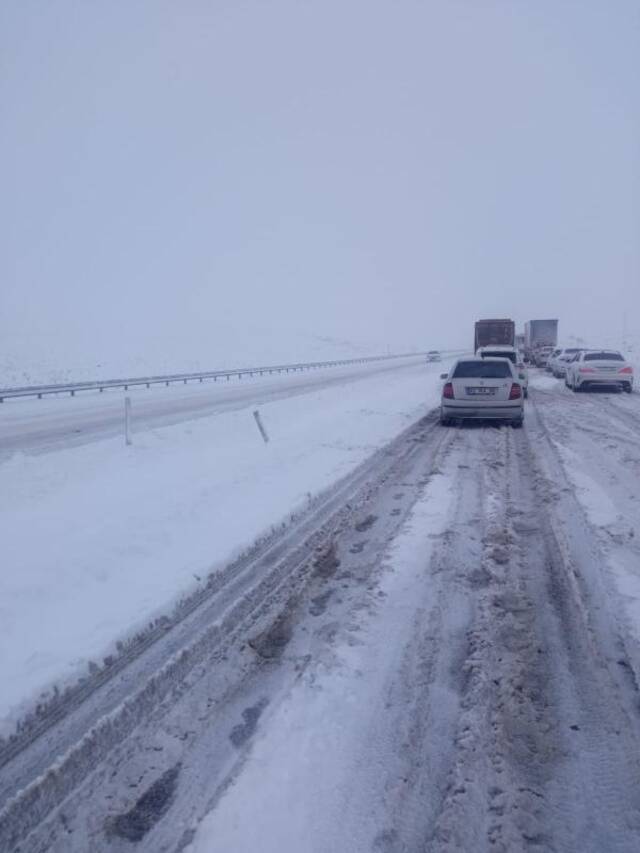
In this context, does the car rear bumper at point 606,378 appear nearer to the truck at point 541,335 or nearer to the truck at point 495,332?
the truck at point 495,332

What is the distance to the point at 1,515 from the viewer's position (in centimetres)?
775

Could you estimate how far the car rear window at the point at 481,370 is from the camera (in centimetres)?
1473

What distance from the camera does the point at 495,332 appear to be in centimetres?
3325

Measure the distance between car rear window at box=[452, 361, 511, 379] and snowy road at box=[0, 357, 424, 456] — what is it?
29.4 ft

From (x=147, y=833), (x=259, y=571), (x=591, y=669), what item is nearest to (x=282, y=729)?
(x=147, y=833)

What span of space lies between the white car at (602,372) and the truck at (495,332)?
26.4 feet

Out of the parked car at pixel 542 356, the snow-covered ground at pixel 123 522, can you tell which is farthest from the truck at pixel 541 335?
the snow-covered ground at pixel 123 522

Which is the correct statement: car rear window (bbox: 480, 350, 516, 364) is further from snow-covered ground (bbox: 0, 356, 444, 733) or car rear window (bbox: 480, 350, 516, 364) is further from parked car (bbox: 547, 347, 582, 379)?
parked car (bbox: 547, 347, 582, 379)

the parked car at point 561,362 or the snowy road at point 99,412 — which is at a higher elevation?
the parked car at point 561,362

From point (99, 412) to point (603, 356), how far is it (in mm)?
20787

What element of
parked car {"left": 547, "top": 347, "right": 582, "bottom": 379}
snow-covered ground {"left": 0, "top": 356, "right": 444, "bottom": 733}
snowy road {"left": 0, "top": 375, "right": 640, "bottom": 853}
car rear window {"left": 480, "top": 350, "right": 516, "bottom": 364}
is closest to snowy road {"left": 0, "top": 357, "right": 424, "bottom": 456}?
snow-covered ground {"left": 0, "top": 356, "right": 444, "bottom": 733}

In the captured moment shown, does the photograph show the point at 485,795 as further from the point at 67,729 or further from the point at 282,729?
the point at 67,729

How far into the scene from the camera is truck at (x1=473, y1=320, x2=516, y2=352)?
33.0 m

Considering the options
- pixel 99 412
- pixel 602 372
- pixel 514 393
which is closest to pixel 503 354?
pixel 602 372
